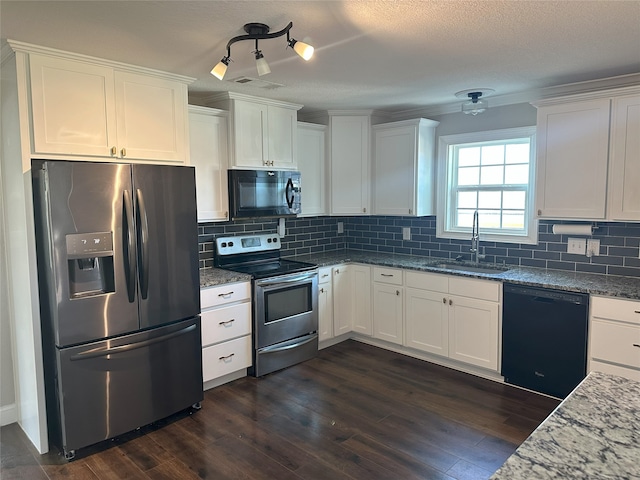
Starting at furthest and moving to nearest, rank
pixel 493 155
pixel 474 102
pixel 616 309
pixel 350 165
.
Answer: pixel 350 165, pixel 493 155, pixel 474 102, pixel 616 309

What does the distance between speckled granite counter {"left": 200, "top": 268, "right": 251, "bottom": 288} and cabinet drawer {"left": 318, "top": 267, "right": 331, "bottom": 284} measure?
83 centimetres

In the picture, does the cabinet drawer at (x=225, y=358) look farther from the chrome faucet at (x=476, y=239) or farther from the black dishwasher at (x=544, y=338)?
the chrome faucet at (x=476, y=239)

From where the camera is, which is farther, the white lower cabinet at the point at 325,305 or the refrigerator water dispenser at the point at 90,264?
the white lower cabinet at the point at 325,305

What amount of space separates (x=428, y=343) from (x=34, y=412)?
3018 mm

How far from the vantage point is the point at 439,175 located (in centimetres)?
451

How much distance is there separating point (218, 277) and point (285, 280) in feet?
1.95

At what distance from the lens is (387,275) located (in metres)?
4.32

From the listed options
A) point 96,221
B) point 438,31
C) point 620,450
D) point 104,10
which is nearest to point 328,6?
point 438,31

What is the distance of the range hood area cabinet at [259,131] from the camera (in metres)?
3.79

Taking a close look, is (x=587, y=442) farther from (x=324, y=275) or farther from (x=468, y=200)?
(x=468, y=200)

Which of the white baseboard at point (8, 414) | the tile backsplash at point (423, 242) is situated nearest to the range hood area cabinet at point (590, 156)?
the tile backsplash at point (423, 242)

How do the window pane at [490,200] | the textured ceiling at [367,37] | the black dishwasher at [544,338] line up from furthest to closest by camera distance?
1. the window pane at [490,200]
2. the black dishwasher at [544,338]
3. the textured ceiling at [367,37]

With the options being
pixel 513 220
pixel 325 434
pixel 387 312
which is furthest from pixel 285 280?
pixel 513 220

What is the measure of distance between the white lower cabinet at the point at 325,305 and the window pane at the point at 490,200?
159 cm
